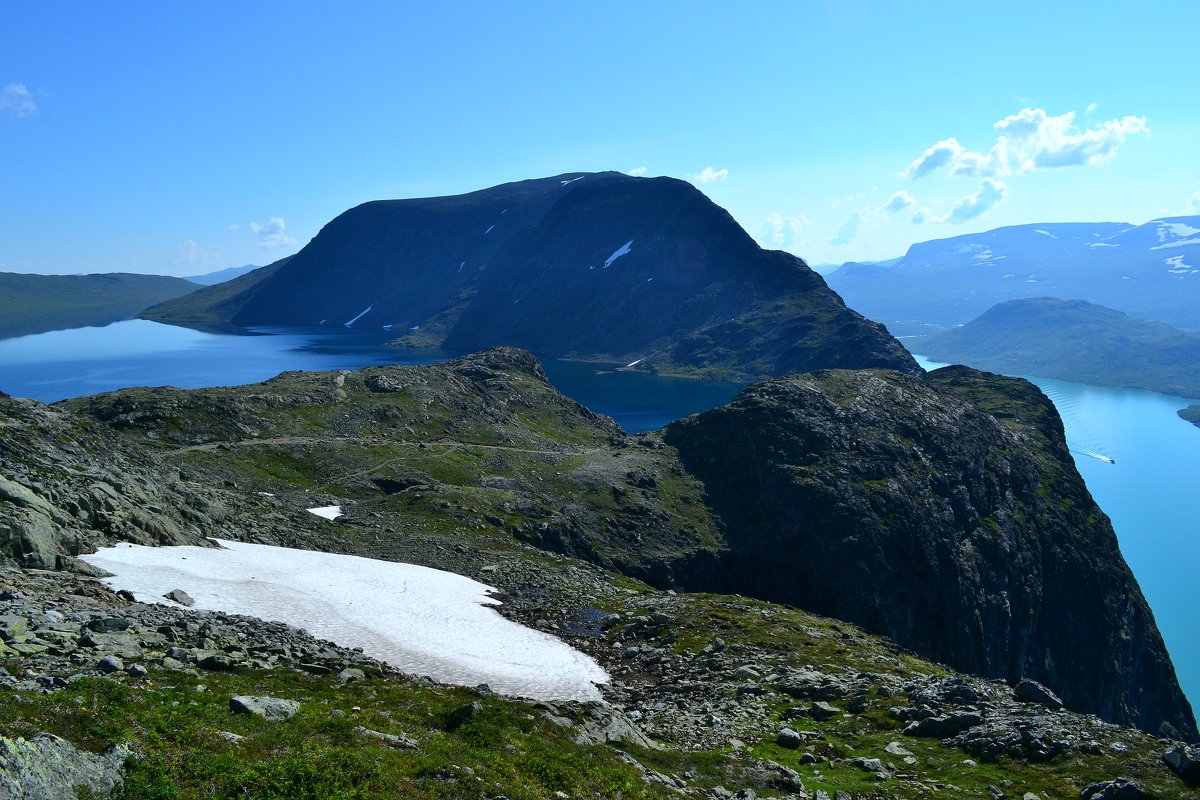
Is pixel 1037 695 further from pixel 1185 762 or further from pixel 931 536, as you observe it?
pixel 931 536

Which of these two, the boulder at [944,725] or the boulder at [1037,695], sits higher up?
the boulder at [944,725]

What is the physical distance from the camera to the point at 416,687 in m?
27.4

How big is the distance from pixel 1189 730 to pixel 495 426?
368ft

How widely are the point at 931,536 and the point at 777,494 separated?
21.8 meters

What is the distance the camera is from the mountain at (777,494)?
280ft

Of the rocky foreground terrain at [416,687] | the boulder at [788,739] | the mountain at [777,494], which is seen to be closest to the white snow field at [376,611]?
the rocky foreground terrain at [416,687]

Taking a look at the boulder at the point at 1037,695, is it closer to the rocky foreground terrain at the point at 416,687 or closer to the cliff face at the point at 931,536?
the rocky foreground terrain at the point at 416,687

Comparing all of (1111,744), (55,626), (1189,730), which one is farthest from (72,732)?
(1189,730)

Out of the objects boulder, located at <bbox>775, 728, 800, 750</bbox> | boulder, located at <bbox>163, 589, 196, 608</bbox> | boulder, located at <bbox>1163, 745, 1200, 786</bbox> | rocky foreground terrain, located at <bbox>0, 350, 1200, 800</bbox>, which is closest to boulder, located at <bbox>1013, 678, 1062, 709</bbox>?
rocky foreground terrain, located at <bbox>0, 350, 1200, 800</bbox>

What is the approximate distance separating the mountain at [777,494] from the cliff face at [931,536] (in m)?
0.30

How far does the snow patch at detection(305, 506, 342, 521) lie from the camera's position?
70.4 meters

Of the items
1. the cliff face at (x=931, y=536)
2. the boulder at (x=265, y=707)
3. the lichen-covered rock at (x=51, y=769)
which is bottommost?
the cliff face at (x=931, y=536)

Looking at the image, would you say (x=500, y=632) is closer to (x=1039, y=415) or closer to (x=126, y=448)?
(x=126, y=448)

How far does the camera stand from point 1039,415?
159250mm
